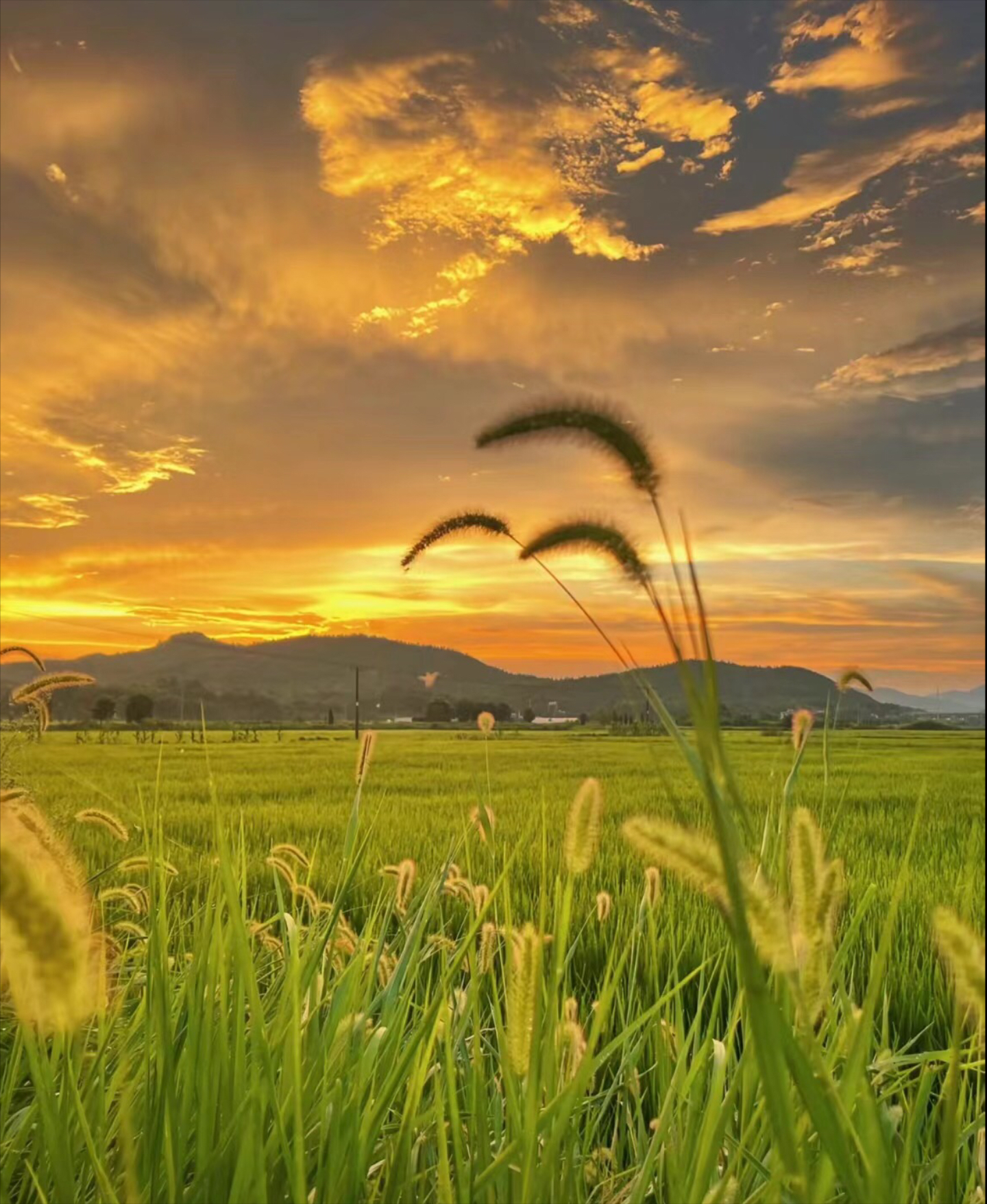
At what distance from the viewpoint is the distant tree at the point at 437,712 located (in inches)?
2109

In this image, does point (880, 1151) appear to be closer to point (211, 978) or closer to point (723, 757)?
point (723, 757)

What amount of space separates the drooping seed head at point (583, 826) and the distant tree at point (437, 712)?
50399 mm

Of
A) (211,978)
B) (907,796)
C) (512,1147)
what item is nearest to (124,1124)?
(512,1147)

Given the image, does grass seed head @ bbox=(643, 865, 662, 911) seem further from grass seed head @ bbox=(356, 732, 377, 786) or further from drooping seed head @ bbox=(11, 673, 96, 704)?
drooping seed head @ bbox=(11, 673, 96, 704)

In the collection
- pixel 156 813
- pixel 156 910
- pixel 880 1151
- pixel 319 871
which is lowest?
pixel 319 871

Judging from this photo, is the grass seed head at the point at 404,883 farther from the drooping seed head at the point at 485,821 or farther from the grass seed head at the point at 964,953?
the grass seed head at the point at 964,953

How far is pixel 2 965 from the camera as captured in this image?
4.74 ft

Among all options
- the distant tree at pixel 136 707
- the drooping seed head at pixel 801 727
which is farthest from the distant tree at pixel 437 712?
the drooping seed head at pixel 801 727

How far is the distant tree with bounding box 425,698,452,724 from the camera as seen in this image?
53.6 m

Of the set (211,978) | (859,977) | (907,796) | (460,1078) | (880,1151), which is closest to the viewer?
(880,1151)

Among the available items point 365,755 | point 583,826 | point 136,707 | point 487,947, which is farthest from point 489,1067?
point 136,707

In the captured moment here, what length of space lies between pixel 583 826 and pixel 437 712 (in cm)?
5437

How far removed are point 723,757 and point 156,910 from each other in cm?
159

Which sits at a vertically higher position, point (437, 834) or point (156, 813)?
point (156, 813)
